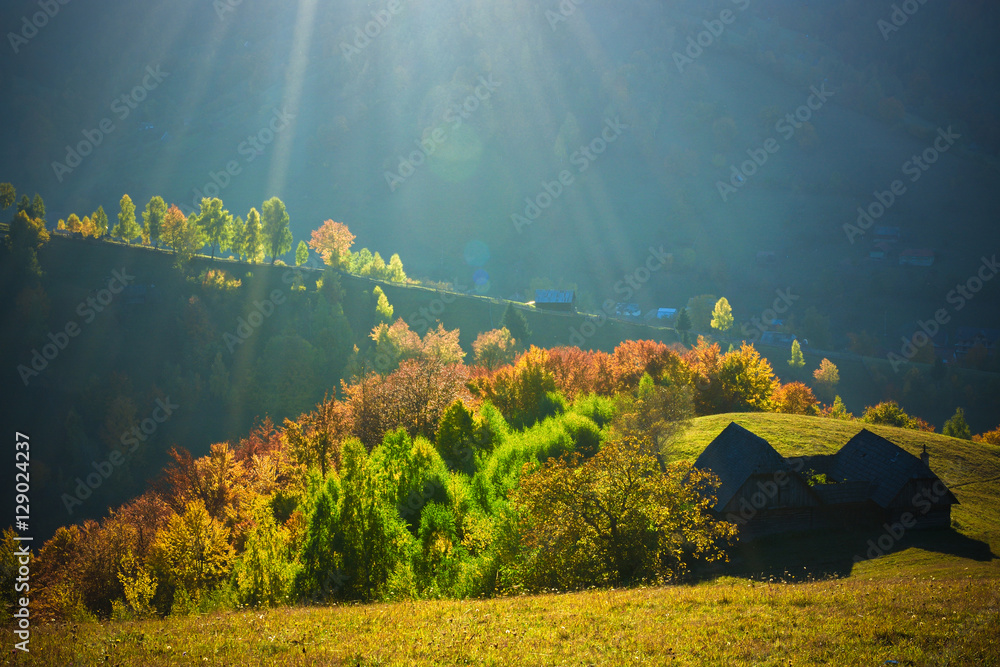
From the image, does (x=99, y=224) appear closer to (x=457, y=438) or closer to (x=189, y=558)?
(x=189, y=558)

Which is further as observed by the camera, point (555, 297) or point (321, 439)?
point (555, 297)

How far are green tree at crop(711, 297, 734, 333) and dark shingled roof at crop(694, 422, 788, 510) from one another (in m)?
133

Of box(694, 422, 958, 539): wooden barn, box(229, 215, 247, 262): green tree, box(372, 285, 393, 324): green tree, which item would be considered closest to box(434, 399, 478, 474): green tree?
box(694, 422, 958, 539): wooden barn

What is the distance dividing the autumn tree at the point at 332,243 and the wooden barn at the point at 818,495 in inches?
4574

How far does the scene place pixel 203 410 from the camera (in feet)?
302

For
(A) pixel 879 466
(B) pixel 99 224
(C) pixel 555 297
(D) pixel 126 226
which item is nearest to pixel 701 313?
(C) pixel 555 297

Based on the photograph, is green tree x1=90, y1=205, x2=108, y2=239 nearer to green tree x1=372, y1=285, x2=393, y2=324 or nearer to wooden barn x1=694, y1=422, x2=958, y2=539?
green tree x1=372, y1=285, x2=393, y2=324

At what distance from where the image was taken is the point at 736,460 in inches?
1309

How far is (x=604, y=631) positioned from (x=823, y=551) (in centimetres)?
2124

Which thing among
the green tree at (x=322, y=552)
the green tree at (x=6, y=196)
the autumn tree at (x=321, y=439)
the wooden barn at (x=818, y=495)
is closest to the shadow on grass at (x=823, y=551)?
the wooden barn at (x=818, y=495)

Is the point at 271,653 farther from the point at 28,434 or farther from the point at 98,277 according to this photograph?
the point at 98,277

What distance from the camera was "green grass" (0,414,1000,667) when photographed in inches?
524

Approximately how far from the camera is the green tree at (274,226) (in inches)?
4803

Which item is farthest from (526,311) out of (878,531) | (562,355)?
(878,531)
